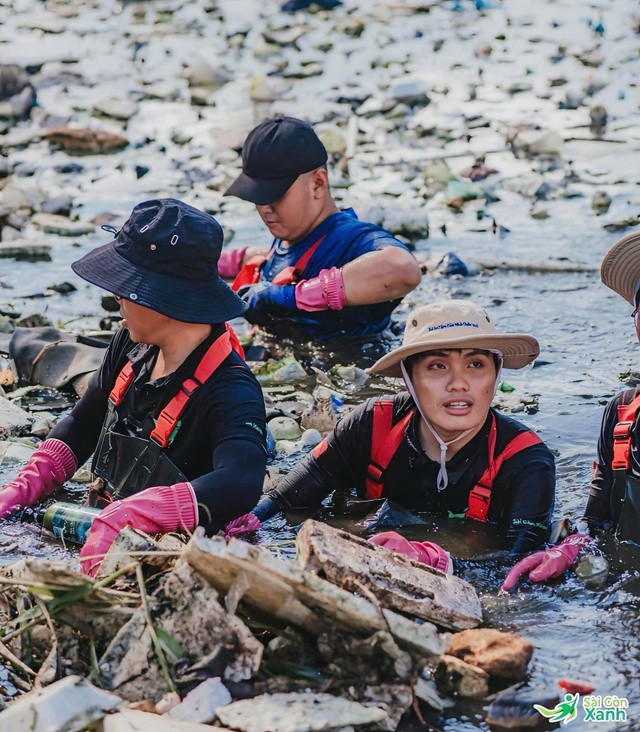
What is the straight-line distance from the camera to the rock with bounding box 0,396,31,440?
20.1 feet

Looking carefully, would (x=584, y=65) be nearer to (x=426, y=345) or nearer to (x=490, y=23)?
(x=490, y=23)

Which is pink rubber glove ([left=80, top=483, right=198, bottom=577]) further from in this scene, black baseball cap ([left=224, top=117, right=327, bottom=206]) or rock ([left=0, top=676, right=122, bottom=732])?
black baseball cap ([left=224, top=117, right=327, bottom=206])

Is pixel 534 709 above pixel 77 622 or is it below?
below

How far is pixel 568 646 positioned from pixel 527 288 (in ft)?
16.6

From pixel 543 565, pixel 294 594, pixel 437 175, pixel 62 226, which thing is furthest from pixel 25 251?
pixel 294 594

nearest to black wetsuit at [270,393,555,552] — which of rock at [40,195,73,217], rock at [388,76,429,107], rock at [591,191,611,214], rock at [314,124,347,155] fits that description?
rock at [591,191,611,214]

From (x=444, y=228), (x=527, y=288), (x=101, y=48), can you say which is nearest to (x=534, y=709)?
(x=527, y=288)

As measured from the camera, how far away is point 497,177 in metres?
11.7

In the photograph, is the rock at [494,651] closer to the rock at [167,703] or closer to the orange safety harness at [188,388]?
the rock at [167,703]

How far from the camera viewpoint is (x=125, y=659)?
3.47 metres

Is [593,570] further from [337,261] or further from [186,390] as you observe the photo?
[337,261]

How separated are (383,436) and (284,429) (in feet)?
4.66

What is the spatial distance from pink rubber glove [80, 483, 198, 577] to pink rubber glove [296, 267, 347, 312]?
10.1 ft

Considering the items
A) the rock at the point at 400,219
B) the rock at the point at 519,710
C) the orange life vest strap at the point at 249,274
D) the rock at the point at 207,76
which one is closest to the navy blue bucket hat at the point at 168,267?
the rock at the point at 519,710
